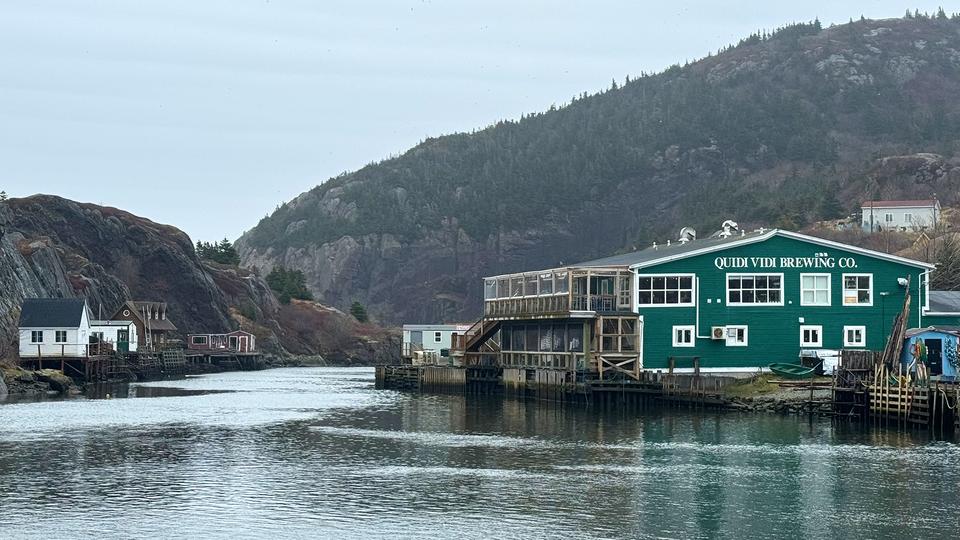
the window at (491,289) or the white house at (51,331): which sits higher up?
the window at (491,289)

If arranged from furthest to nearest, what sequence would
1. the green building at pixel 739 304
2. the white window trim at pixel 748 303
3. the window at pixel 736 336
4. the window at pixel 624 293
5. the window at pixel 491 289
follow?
1. the window at pixel 491 289
2. the window at pixel 624 293
3. the white window trim at pixel 748 303
4. the window at pixel 736 336
5. the green building at pixel 739 304

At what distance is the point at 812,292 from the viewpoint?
79.5 meters

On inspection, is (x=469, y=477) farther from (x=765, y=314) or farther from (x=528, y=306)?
(x=528, y=306)

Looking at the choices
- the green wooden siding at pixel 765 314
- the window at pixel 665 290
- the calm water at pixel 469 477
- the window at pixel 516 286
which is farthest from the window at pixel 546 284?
the calm water at pixel 469 477

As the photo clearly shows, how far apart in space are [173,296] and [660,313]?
10820cm

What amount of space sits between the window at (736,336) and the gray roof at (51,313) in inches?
2193

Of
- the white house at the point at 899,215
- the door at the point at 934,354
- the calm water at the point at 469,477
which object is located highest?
the white house at the point at 899,215

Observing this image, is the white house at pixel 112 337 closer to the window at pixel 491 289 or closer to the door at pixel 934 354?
the window at pixel 491 289

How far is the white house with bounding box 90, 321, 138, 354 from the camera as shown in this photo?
11462 cm

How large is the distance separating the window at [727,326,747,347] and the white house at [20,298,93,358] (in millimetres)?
55669

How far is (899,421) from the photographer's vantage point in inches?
2438

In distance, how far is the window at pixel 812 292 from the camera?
79375 millimetres

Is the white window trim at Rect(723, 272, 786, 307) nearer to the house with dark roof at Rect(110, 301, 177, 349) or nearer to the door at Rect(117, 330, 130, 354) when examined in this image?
the door at Rect(117, 330, 130, 354)

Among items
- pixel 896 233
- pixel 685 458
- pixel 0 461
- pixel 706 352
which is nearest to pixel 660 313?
pixel 706 352
